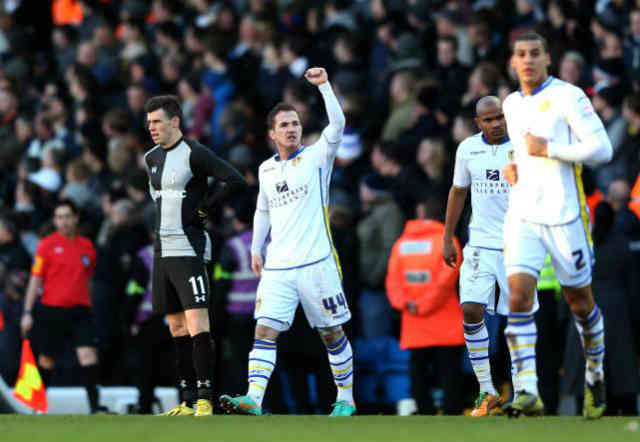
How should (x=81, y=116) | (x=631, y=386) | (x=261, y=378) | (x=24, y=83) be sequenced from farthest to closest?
(x=24, y=83) < (x=81, y=116) < (x=631, y=386) < (x=261, y=378)

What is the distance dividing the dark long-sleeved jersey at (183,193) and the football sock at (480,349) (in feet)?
6.49

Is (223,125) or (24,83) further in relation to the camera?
(24,83)

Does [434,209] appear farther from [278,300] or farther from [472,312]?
[278,300]

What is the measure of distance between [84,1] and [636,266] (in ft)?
40.5

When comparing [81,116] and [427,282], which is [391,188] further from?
[81,116]

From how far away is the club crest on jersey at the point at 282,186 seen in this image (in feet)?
33.9

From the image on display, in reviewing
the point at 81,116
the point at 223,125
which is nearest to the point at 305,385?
the point at 223,125

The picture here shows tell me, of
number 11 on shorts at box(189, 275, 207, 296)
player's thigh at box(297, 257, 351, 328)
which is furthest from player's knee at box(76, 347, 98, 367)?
player's thigh at box(297, 257, 351, 328)

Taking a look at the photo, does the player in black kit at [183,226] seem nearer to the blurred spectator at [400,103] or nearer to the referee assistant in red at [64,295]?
the referee assistant in red at [64,295]

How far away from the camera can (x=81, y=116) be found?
1889 centimetres

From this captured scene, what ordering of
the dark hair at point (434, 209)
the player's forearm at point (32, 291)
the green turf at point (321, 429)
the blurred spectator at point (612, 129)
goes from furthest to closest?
1. the player's forearm at point (32, 291)
2. the blurred spectator at point (612, 129)
3. the dark hair at point (434, 209)
4. the green turf at point (321, 429)

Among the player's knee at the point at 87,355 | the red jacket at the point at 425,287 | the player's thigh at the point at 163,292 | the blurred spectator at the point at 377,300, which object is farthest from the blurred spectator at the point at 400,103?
the player's thigh at the point at 163,292

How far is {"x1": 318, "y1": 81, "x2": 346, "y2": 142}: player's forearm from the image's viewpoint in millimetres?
10172

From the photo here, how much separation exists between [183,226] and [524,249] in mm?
3054
